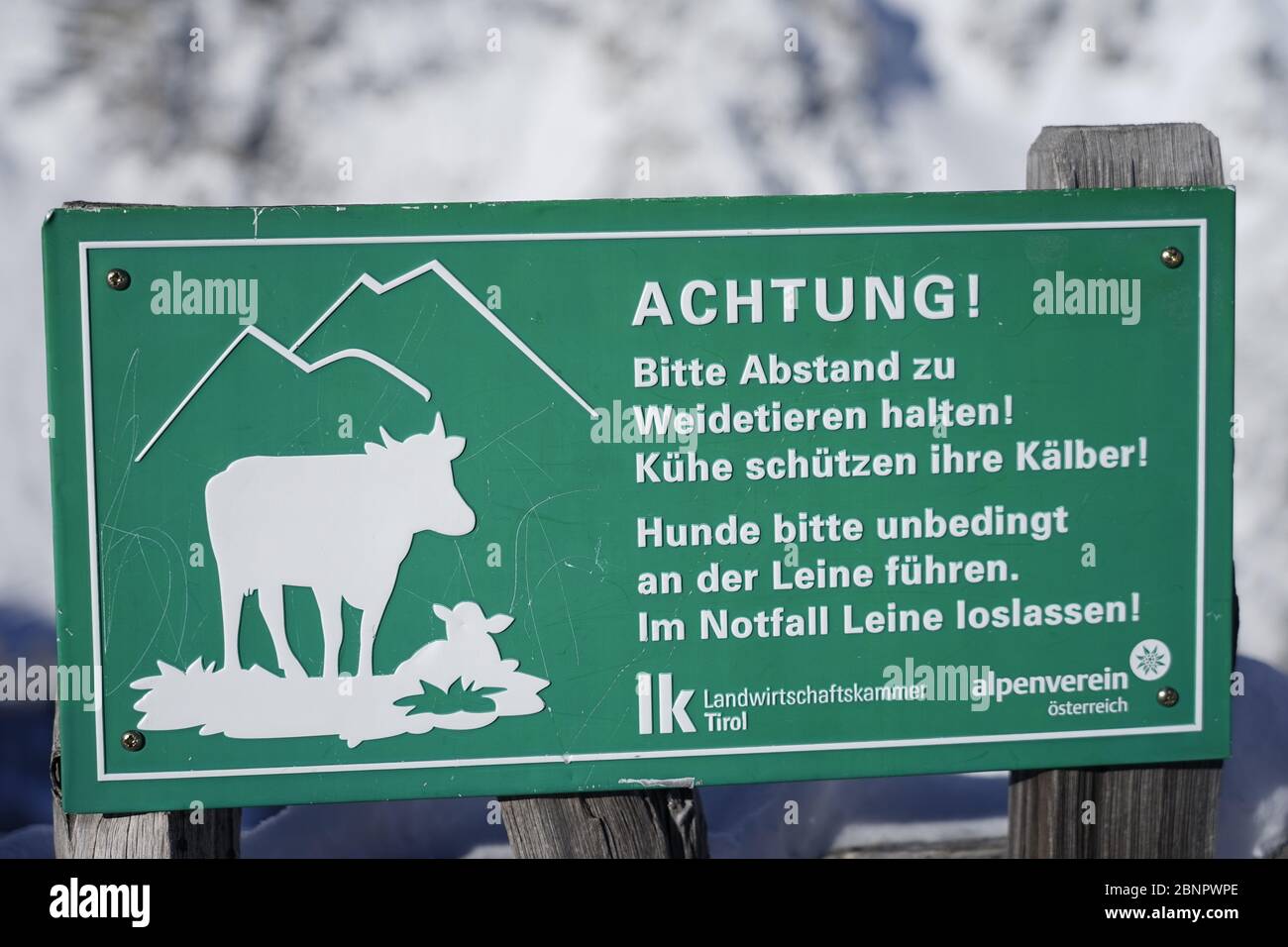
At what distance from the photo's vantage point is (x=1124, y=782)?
4.96 ft

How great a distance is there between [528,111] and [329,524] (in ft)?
3.83

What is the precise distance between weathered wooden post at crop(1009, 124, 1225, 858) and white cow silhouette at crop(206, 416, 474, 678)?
3.15 feet

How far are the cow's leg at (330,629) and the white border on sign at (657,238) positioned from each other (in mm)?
138

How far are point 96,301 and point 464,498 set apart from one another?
22.0 inches

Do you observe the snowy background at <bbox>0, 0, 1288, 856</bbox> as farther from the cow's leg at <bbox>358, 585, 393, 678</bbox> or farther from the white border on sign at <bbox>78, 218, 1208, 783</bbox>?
the cow's leg at <bbox>358, 585, 393, 678</bbox>

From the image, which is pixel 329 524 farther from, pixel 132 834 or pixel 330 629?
pixel 132 834

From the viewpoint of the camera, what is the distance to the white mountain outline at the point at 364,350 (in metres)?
1.35

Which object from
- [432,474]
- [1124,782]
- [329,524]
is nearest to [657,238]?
[432,474]

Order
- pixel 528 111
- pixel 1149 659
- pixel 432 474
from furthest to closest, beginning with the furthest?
1. pixel 528 111
2. pixel 1149 659
3. pixel 432 474

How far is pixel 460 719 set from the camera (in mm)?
1393

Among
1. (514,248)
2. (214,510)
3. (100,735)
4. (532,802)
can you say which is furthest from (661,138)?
(100,735)

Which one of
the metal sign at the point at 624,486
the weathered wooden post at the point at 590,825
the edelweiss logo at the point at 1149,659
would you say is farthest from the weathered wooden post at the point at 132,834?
the edelweiss logo at the point at 1149,659

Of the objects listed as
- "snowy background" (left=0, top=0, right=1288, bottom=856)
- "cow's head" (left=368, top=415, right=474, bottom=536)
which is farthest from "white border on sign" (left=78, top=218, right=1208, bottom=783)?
"snowy background" (left=0, top=0, right=1288, bottom=856)
